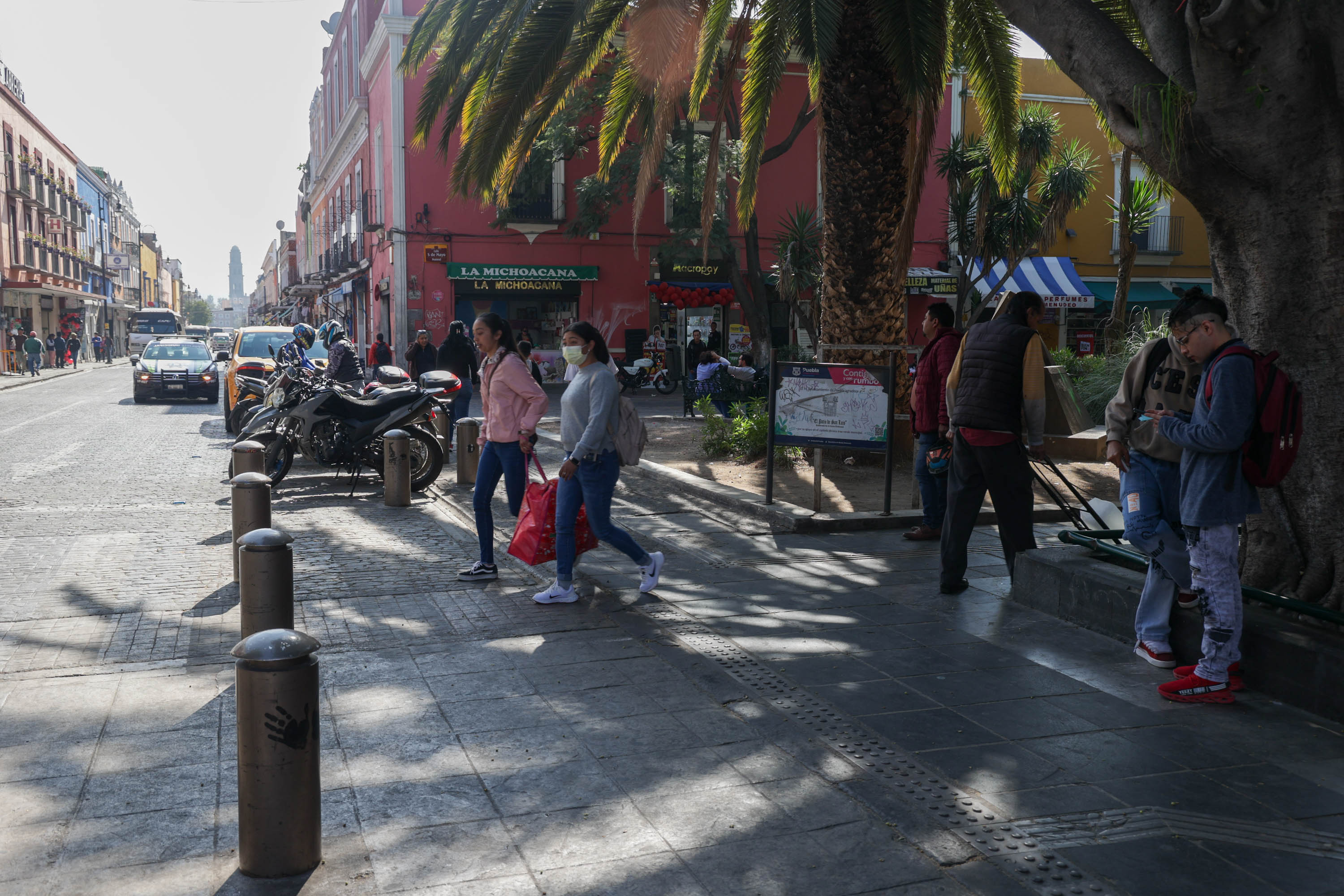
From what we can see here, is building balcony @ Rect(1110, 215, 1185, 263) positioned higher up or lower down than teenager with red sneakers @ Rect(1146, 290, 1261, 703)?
higher up

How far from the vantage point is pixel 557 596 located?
626cm

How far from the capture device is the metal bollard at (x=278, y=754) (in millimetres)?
2965

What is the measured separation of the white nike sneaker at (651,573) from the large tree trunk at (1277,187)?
10.2 ft

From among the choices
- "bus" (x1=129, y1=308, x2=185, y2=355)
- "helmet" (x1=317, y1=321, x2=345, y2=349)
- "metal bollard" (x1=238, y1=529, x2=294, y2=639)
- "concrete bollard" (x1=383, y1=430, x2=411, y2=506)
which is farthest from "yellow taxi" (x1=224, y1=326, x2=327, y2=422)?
"bus" (x1=129, y1=308, x2=185, y2=355)

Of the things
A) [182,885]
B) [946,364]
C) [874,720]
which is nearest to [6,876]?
[182,885]

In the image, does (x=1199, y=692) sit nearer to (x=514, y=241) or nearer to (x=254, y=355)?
(x=254, y=355)

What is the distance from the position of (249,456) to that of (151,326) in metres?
50.5

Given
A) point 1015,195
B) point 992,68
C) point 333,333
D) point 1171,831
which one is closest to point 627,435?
point 1171,831

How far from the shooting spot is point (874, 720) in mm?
4367

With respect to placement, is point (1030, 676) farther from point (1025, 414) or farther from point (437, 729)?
point (437, 729)

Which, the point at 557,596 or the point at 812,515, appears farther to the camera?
the point at 812,515

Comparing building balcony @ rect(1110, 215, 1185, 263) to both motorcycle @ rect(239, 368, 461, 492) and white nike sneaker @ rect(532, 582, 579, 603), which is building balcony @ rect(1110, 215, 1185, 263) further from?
white nike sneaker @ rect(532, 582, 579, 603)

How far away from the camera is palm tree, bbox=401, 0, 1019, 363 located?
998 cm

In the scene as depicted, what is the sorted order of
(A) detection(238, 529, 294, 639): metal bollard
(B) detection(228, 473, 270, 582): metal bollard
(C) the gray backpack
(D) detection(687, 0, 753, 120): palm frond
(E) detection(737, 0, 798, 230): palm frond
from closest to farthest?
(A) detection(238, 529, 294, 639): metal bollard → (C) the gray backpack → (B) detection(228, 473, 270, 582): metal bollard → (E) detection(737, 0, 798, 230): palm frond → (D) detection(687, 0, 753, 120): palm frond
